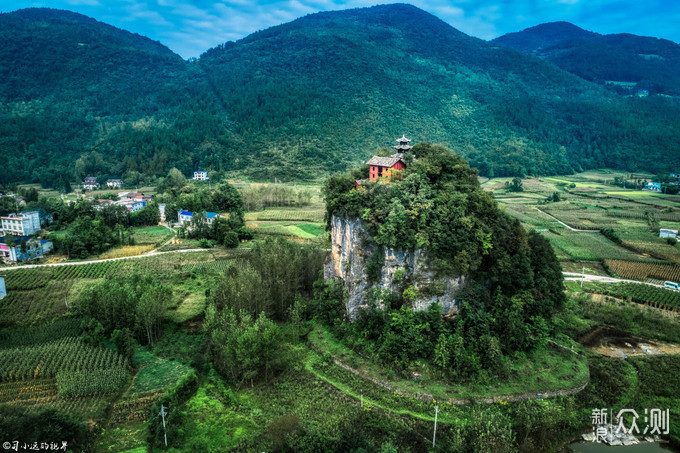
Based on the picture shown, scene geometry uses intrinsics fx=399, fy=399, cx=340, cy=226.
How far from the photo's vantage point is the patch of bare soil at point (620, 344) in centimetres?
3497

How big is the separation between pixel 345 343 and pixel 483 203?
16.7 metres

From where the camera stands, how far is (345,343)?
34.2 m

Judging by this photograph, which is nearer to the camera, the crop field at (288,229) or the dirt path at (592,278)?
the dirt path at (592,278)

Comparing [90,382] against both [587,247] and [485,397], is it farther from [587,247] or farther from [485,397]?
[587,247]

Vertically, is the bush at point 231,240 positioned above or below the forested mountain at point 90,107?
below

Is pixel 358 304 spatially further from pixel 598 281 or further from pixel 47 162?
pixel 47 162

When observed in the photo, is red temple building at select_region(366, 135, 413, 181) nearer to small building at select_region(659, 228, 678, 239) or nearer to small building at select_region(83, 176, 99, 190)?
small building at select_region(659, 228, 678, 239)

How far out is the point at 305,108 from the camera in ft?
453

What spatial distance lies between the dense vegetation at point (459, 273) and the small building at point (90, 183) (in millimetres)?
99832

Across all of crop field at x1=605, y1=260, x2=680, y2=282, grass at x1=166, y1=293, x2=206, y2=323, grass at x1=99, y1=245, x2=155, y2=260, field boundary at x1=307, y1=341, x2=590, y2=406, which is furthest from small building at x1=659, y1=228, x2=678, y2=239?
grass at x1=99, y1=245, x2=155, y2=260

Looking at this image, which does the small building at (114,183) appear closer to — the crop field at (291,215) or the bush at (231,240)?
the crop field at (291,215)

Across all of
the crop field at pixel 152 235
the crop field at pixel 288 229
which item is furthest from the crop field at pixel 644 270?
the crop field at pixel 152 235

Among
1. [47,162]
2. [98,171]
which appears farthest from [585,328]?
[47,162]

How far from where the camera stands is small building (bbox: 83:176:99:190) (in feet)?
354
